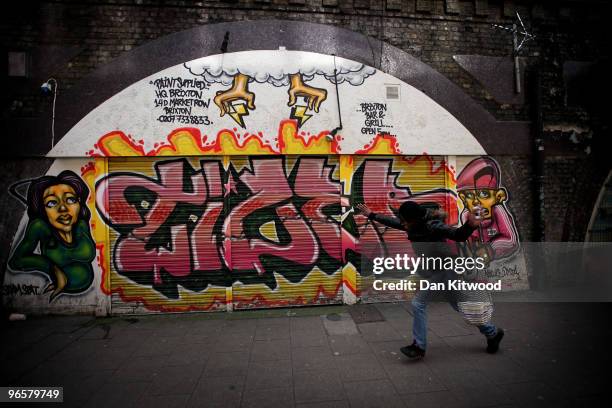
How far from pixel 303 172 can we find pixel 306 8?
319 centimetres

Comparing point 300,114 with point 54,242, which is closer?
point 54,242

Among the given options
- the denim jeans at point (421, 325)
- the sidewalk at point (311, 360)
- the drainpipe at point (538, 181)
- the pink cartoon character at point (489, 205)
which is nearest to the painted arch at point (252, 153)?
the pink cartoon character at point (489, 205)

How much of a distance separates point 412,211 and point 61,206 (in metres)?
5.90

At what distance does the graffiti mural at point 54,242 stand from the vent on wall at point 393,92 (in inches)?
233

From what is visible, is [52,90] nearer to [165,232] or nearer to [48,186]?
[48,186]

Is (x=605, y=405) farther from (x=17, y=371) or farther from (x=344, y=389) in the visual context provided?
(x=17, y=371)

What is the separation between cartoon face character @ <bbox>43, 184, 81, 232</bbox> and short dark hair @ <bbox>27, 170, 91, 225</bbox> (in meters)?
0.05

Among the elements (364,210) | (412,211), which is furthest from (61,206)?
(412,211)

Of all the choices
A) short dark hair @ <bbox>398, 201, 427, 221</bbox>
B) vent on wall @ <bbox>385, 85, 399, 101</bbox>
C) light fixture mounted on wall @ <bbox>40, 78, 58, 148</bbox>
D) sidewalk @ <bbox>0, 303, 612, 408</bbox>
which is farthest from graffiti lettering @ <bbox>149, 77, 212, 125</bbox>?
short dark hair @ <bbox>398, 201, 427, 221</bbox>

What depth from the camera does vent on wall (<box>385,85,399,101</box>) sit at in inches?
234

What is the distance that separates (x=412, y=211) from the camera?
11.3 ft

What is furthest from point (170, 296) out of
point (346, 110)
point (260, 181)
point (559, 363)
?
point (559, 363)

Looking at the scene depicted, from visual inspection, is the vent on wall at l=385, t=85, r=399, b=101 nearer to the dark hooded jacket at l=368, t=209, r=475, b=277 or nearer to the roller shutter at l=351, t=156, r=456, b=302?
the roller shutter at l=351, t=156, r=456, b=302

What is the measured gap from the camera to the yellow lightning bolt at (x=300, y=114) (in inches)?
224
